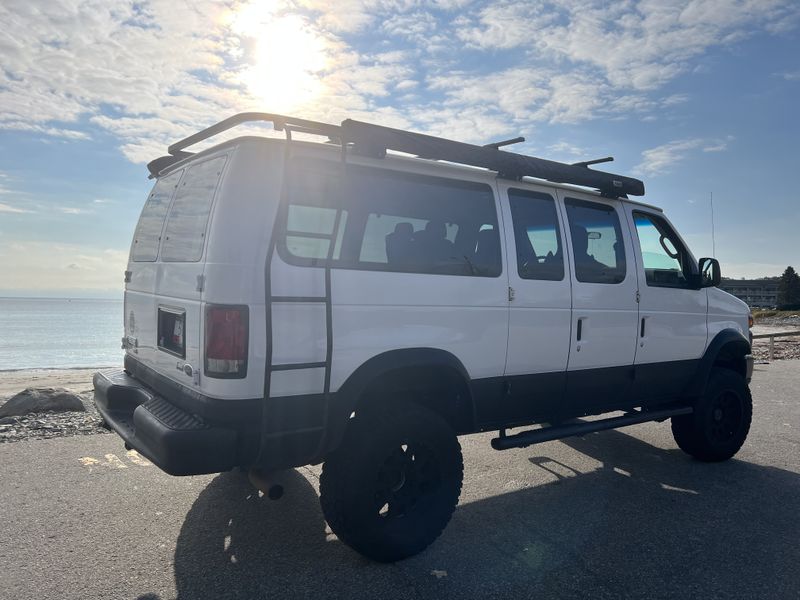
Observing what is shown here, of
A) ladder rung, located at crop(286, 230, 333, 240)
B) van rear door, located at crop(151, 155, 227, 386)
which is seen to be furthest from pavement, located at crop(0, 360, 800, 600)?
ladder rung, located at crop(286, 230, 333, 240)

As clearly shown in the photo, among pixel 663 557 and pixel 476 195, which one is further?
pixel 476 195

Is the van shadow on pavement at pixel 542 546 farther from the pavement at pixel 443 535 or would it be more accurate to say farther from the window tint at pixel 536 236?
the window tint at pixel 536 236

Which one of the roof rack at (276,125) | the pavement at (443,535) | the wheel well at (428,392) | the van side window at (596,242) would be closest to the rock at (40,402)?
the pavement at (443,535)

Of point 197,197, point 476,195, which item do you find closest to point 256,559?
point 197,197

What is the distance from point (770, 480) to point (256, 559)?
444cm

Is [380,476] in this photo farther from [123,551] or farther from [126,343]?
[126,343]

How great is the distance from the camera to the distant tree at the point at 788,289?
65.1m

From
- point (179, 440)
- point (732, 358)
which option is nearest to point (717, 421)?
point (732, 358)

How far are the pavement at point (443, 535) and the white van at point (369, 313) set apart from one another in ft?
1.39

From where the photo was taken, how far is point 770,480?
5.09 metres

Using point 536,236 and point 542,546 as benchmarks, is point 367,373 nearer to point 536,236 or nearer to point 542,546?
point 542,546

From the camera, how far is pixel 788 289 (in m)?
66.1

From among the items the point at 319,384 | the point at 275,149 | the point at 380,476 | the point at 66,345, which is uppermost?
the point at 275,149

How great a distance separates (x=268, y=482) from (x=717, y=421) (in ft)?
14.9
